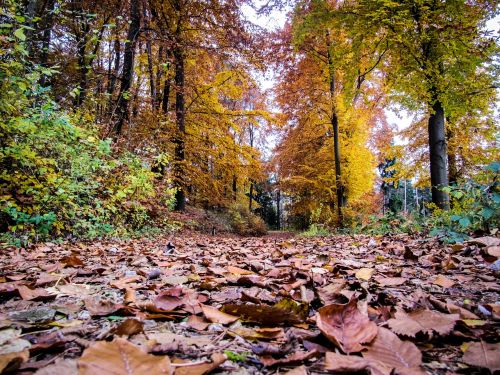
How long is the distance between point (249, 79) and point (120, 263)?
1015 cm

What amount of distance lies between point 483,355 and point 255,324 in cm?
61

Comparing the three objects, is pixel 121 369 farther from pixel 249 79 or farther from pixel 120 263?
pixel 249 79

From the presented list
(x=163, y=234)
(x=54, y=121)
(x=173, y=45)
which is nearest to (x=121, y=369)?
(x=54, y=121)

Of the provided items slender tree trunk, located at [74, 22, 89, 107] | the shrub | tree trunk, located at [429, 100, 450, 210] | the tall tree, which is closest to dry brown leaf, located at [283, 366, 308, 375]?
slender tree trunk, located at [74, 22, 89, 107]

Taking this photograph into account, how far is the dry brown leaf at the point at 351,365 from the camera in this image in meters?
0.67

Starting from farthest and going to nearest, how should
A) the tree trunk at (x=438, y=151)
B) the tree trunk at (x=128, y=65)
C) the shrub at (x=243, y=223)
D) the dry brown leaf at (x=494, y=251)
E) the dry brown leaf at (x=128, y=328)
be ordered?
the shrub at (x=243, y=223), the tree trunk at (x=128, y=65), the tree trunk at (x=438, y=151), the dry brown leaf at (x=494, y=251), the dry brown leaf at (x=128, y=328)

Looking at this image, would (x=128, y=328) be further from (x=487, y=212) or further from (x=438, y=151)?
(x=438, y=151)

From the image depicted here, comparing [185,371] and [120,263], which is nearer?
[185,371]

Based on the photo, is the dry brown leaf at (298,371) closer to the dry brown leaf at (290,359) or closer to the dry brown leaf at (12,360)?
the dry brown leaf at (290,359)

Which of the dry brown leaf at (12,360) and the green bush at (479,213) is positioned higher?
the green bush at (479,213)

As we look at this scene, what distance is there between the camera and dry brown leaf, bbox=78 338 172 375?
1.96 feet

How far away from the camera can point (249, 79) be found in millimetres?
11477

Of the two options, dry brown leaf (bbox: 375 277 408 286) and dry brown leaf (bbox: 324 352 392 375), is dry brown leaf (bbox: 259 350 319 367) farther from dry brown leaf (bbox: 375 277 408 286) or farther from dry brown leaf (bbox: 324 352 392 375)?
dry brown leaf (bbox: 375 277 408 286)

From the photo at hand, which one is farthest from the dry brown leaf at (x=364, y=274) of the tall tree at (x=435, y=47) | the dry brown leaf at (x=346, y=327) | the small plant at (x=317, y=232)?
the small plant at (x=317, y=232)
